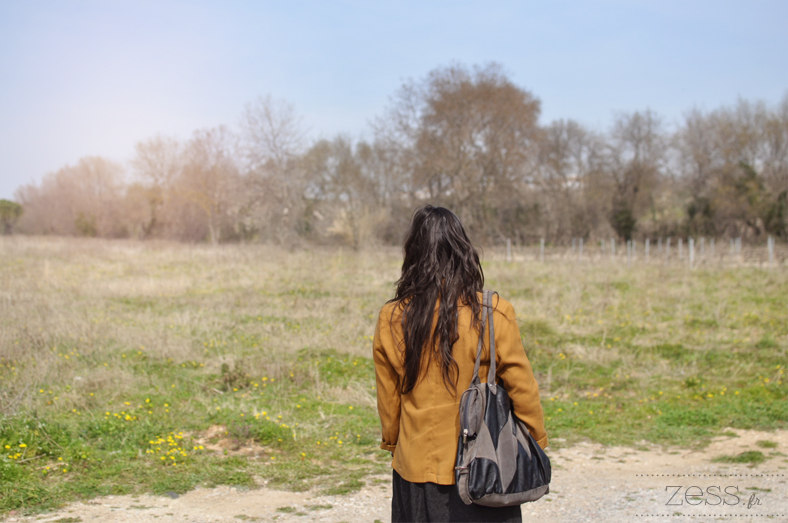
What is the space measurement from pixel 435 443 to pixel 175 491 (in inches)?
127

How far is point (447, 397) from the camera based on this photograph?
7.57 feet

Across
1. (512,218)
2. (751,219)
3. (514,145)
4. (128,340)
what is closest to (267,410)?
(128,340)

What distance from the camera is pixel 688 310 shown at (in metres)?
12.9

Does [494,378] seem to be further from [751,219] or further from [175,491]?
[751,219]

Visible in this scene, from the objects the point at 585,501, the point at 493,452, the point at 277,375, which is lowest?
the point at 585,501

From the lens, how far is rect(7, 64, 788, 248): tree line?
35469 mm

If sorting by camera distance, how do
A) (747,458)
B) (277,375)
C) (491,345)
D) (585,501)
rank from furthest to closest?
1. (277,375)
2. (747,458)
3. (585,501)
4. (491,345)

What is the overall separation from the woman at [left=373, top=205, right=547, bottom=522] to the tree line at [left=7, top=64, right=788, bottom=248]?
29.3m

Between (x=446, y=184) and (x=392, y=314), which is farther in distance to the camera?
(x=446, y=184)

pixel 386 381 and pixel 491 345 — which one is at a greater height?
pixel 491 345

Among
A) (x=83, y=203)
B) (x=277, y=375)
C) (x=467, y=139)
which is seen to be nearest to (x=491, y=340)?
(x=277, y=375)

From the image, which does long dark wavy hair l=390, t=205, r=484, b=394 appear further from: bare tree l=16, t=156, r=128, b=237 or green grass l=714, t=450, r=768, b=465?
bare tree l=16, t=156, r=128, b=237

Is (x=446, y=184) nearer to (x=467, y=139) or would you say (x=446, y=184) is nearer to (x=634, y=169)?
(x=467, y=139)

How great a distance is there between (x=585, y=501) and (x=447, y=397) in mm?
3032
